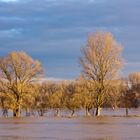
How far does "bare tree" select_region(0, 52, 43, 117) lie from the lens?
2847 inches

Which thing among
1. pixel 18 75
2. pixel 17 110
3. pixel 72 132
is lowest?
pixel 72 132

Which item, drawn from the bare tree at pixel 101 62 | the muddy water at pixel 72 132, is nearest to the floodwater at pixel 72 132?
the muddy water at pixel 72 132

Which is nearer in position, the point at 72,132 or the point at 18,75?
the point at 72,132

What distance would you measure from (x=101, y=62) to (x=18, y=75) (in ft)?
42.7

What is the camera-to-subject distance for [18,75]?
73062 mm

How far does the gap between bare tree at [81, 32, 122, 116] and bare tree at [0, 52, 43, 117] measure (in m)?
8.61

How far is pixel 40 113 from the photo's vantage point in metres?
82.8

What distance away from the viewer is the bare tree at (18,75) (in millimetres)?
72312

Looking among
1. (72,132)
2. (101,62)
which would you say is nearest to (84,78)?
(101,62)

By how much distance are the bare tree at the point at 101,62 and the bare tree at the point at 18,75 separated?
861cm

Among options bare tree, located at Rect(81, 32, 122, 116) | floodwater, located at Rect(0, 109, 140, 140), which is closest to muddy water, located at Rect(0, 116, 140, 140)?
floodwater, located at Rect(0, 109, 140, 140)

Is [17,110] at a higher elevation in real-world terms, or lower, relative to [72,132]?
higher

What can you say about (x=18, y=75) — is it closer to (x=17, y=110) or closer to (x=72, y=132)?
(x=17, y=110)

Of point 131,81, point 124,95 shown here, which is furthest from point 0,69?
point 131,81
